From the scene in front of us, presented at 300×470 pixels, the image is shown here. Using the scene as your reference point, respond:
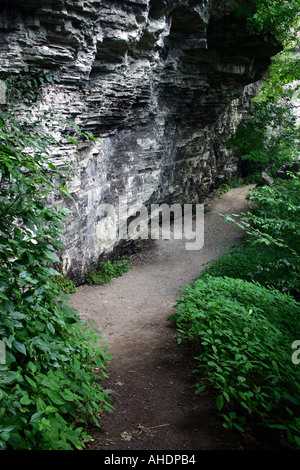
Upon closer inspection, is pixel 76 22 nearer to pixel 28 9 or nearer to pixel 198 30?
pixel 28 9

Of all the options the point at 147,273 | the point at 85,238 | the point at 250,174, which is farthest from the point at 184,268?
the point at 250,174

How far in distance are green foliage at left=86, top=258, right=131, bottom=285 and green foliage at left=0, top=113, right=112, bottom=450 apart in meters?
5.42

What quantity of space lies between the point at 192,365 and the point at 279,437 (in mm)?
1779

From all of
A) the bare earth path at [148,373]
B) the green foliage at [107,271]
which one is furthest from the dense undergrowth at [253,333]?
the green foliage at [107,271]

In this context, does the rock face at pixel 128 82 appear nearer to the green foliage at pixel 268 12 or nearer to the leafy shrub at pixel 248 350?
the green foliage at pixel 268 12

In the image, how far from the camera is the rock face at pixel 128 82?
6.27 m

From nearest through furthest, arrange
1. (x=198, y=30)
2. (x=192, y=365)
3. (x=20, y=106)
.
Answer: (x=192, y=365) → (x=20, y=106) → (x=198, y=30)

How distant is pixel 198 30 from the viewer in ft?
31.8

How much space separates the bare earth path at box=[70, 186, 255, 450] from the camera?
3339mm
